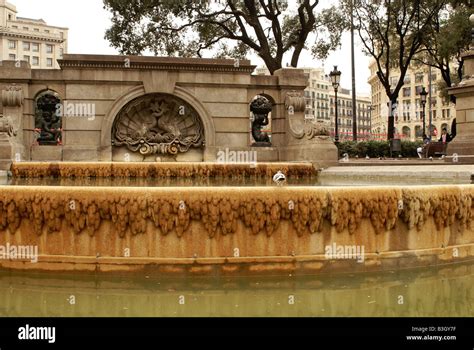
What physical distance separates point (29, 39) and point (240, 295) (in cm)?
12905

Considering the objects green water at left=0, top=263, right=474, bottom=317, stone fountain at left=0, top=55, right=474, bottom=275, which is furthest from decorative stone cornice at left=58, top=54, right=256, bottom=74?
green water at left=0, top=263, right=474, bottom=317

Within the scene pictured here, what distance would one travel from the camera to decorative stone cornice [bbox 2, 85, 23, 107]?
1639cm

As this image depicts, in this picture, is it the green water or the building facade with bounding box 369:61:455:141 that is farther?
the building facade with bounding box 369:61:455:141

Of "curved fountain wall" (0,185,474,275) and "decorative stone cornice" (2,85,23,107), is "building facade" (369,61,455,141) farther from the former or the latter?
"curved fountain wall" (0,185,474,275)

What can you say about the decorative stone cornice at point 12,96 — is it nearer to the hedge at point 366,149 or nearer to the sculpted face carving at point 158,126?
the sculpted face carving at point 158,126

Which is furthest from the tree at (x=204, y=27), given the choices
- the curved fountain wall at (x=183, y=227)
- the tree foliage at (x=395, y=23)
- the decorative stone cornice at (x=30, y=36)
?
the decorative stone cornice at (x=30, y=36)

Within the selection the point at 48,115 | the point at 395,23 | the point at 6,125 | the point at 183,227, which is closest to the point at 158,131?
the point at 48,115

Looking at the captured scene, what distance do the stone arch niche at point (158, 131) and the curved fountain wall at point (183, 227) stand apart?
10801 millimetres

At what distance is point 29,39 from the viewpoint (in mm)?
121500

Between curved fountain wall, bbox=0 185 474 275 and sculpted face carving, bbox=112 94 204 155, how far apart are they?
10.9 meters

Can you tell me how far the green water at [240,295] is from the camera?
17.7ft

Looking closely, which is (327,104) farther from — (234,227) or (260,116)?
(234,227)

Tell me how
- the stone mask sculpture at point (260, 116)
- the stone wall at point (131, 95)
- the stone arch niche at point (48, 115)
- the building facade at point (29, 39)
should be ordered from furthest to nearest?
the building facade at point (29, 39) < the stone mask sculpture at point (260, 116) < the stone arch niche at point (48, 115) < the stone wall at point (131, 95)
